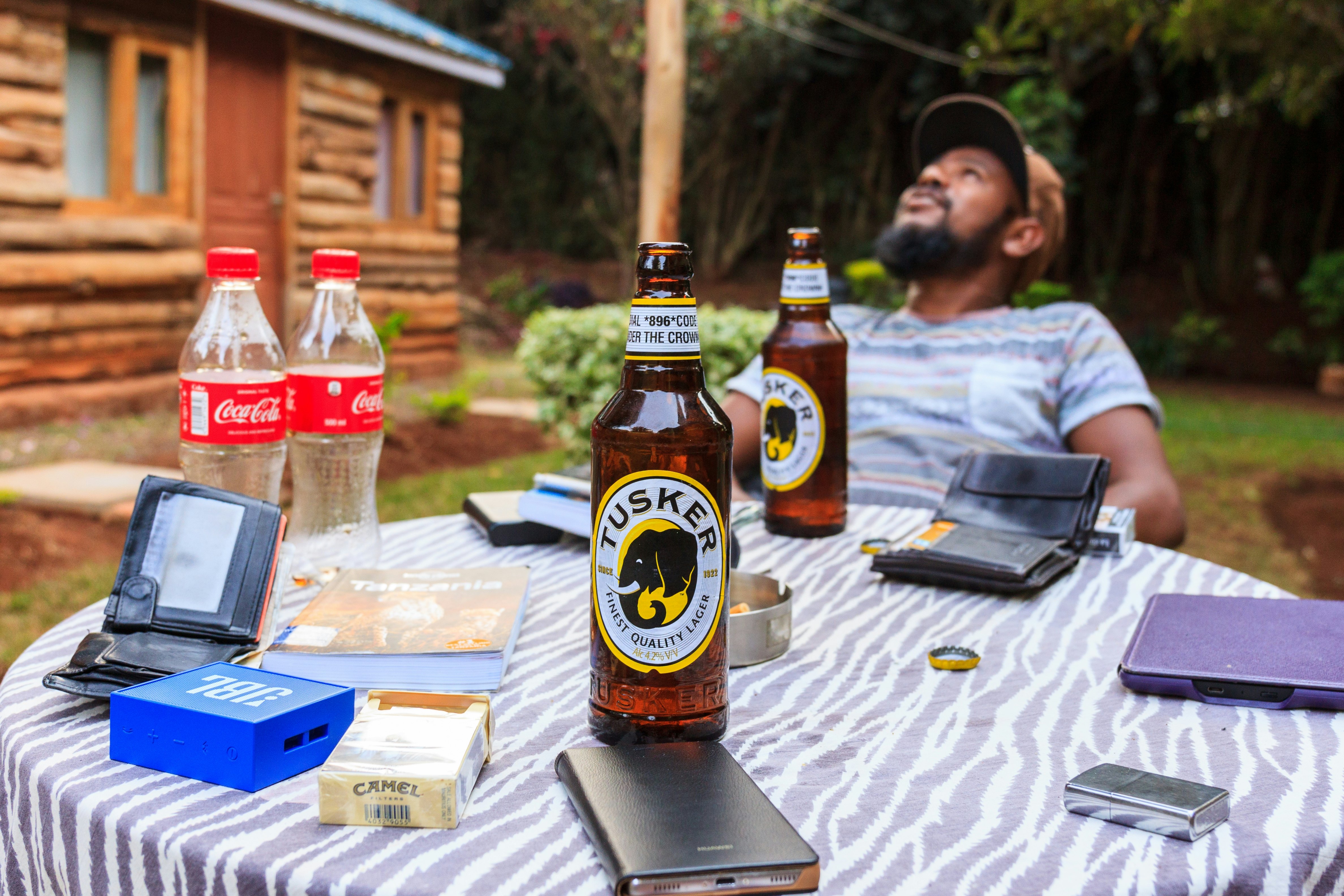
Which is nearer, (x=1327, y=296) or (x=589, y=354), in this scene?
(x=589, y=354)

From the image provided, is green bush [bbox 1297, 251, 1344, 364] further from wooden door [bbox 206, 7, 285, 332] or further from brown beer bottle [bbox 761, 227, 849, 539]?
brown beer bottle [bbox 761, 227, 849, 539]

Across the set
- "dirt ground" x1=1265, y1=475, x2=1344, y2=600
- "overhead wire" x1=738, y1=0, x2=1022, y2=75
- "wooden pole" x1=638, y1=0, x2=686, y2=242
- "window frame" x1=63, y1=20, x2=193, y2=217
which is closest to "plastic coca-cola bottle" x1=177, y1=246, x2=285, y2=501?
"wooden pole" x1=638, y1=0, x2=686, y2=242

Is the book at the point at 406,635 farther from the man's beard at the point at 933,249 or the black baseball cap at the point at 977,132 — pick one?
the black baseball cap at the point at 977,132

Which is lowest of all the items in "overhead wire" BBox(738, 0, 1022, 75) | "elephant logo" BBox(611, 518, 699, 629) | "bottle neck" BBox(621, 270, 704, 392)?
"elephant logo" BBox(611, 518, 699, 629)

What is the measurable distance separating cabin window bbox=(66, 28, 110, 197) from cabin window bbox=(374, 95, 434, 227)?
2509 mm

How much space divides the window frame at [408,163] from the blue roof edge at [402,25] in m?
0.57

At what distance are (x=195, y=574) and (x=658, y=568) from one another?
0.59 m

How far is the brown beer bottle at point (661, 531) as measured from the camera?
1.00 m

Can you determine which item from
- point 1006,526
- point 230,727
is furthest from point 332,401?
point 1006,526

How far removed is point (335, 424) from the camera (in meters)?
1.55

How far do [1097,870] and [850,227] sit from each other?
585 inches

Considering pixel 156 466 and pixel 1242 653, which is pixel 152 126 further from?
pixel 1242 653

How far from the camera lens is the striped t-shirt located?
→ 256 cm

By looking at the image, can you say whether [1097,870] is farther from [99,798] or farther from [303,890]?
[99,798]
